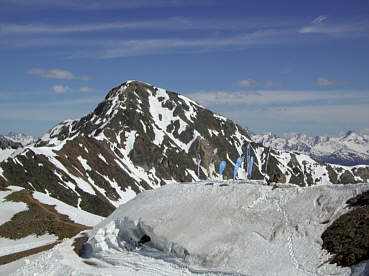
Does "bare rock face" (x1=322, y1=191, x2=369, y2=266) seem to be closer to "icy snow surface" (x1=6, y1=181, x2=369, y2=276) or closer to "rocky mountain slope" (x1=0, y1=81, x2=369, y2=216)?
"icy snow surface" (x1=6, y1=181, x2=369, y2=276)

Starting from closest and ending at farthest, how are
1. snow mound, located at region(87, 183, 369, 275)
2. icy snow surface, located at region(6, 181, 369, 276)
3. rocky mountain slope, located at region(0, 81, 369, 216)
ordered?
snow mound, located at region(87, 183, 369, 275) → icy snow surface, located at region(6, 181, 369, 276) → rocky mountain slope, located at region(0, 81, 369, 216)

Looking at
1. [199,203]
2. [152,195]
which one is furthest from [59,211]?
[199,203]

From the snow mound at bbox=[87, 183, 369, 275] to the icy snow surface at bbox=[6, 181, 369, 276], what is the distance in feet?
0.19

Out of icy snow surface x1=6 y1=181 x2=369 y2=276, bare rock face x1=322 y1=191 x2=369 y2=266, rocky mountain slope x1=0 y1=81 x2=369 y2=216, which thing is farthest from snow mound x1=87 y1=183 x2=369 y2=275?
rocky mountain slope x1=0 y1=81 x2=369 y2=216

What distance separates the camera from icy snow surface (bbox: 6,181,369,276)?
82.7 feet

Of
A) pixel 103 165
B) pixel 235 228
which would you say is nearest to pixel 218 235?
pixel 235 228

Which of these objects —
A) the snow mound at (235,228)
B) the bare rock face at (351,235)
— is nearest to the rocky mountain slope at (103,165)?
the snow mound at (235,228)

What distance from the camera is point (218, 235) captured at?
95.2 ft

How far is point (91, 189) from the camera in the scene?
116 meters

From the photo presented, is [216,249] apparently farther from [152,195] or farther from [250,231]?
[152,195]

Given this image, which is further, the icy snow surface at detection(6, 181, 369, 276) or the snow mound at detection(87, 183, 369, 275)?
the icy snow surface at detection(6, 181, 369, 276)

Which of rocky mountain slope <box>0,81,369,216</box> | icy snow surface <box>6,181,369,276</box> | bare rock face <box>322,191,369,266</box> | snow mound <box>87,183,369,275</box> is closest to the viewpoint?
bare rock face <box>322,191,369,266</box>

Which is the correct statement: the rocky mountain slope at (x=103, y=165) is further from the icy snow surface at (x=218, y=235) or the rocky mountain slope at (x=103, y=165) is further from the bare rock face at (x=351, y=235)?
the bare rock face at (x=351, y=235)

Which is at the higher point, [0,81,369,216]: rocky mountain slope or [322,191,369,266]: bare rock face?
[322,191,369,266]: bare rock face
